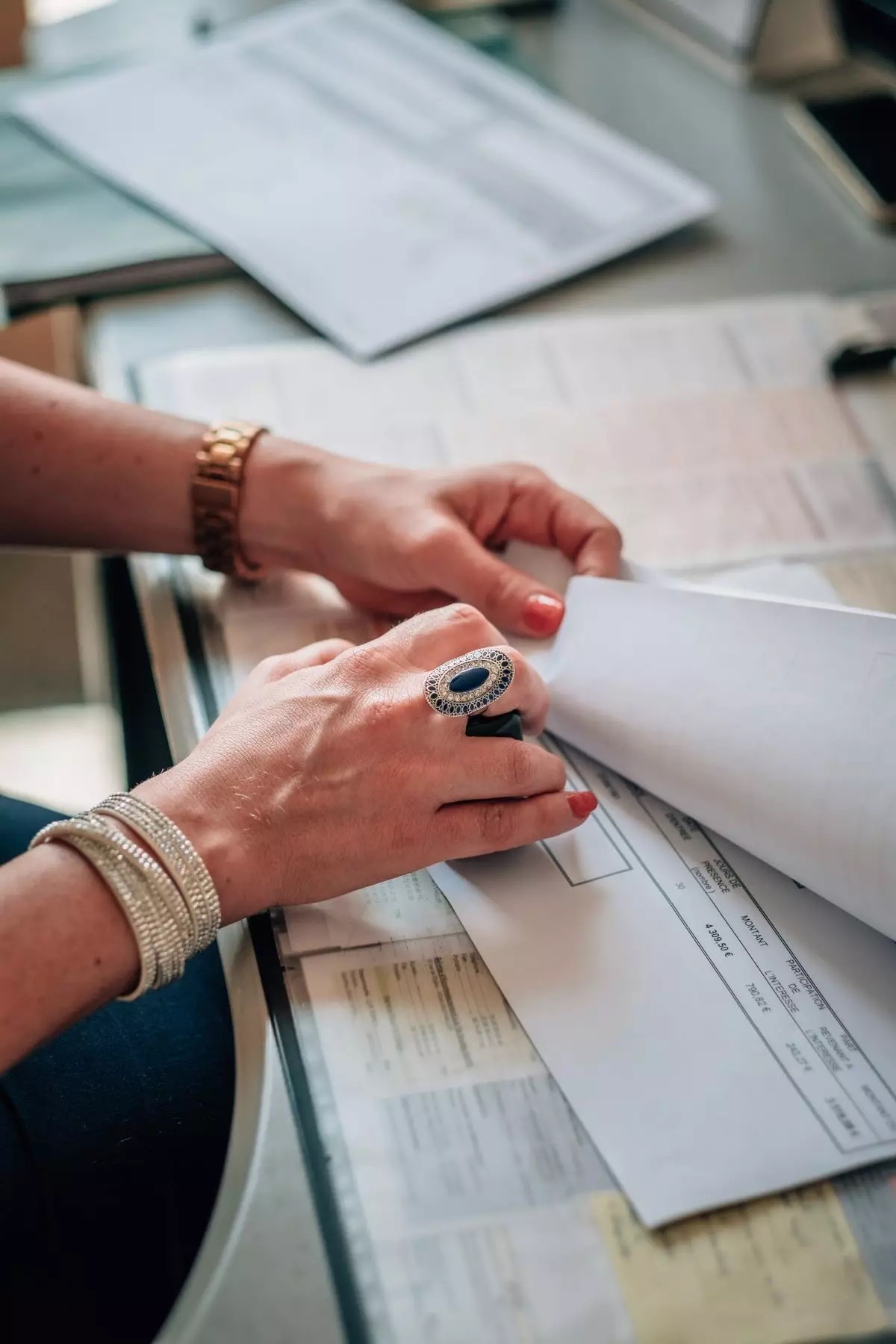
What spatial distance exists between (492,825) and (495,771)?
31mm

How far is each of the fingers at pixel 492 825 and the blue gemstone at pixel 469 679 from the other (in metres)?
0.07

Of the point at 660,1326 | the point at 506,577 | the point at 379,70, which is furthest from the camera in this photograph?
the point at 379,70

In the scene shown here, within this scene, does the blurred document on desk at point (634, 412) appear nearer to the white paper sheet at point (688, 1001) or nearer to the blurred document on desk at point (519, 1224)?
the white paper sheet at point (688, 1001)

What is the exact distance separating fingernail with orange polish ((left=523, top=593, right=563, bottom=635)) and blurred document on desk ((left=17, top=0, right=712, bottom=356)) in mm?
362

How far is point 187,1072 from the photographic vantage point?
2.40ft

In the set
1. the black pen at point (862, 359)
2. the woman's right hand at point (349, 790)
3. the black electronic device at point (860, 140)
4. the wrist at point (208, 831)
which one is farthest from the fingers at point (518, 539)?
the black electronic device at point (860, 140)

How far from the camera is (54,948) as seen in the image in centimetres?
61

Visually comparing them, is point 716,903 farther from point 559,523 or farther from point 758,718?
point 559,523

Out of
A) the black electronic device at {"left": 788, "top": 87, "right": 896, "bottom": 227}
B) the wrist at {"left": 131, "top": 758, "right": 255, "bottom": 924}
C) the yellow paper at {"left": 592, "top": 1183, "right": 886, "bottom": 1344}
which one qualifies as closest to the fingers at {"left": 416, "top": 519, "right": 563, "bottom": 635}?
the wrist at {"left": 131, "top": 758, "right": 255, "bottom": 924}

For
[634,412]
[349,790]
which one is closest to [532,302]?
[634,412]

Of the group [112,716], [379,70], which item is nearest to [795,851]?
[112,716]

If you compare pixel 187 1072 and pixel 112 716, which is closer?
pixel 187 1072

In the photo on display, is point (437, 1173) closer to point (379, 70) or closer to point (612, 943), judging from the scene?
point (612, 943)

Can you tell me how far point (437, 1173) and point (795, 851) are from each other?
25 cm
